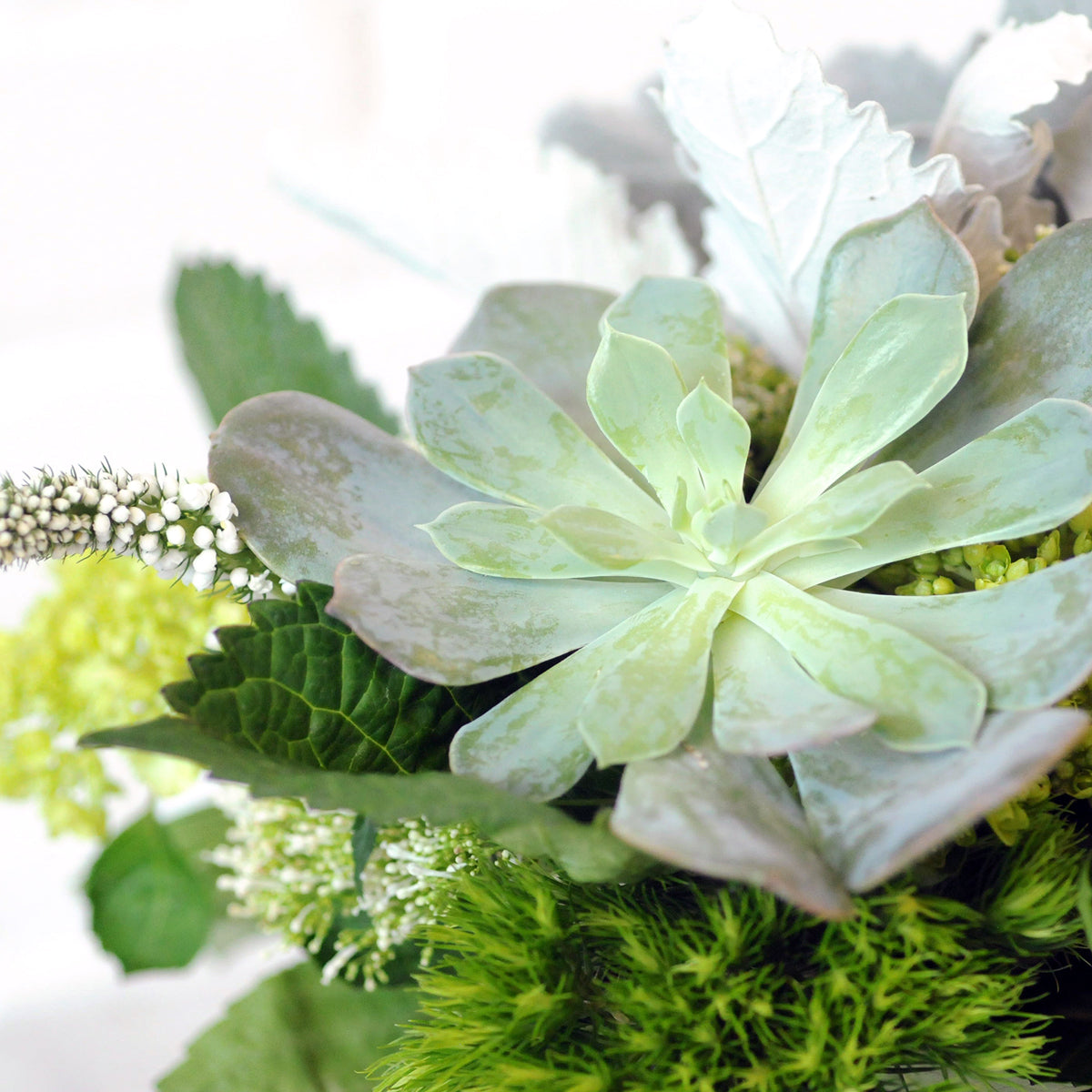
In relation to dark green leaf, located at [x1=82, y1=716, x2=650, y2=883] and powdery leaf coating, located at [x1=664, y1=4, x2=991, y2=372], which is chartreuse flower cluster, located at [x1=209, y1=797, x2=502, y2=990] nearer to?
dark green leaf, located at [x1=82, y1=716, x2=650, y2=883]

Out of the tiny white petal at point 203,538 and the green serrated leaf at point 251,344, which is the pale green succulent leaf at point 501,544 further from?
the green serrated leaf at point 251,344

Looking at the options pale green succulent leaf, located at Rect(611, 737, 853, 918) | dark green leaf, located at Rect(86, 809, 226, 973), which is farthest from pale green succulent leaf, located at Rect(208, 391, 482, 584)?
dark green leaf, located at Rect(86, 809, 226, 973)

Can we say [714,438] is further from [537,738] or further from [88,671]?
[88,671]

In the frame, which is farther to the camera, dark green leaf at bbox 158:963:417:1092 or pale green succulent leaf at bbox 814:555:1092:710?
dark green leaf at bbox 158:963:417:1092

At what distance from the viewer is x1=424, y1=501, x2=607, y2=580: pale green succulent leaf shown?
269mm

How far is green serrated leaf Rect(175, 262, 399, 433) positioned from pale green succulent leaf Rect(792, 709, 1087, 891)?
284 mm

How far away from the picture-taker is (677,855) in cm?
19

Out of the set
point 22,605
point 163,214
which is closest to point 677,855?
point 22,605

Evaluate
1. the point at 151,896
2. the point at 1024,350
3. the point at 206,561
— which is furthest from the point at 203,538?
the point at 151,896

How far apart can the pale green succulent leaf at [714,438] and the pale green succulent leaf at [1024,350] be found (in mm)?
49

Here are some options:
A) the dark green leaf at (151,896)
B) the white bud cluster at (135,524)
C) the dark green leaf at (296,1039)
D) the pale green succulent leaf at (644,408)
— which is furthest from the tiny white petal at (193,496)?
the dark green leaf at (151,896)

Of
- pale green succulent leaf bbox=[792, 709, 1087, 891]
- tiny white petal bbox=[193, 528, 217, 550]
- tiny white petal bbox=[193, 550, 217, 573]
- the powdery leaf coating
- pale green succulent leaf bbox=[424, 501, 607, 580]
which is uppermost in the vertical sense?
the powdery leaf coating

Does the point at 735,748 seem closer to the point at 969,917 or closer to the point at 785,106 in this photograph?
the point at 969,917

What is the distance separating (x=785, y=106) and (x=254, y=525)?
184 millimetres
